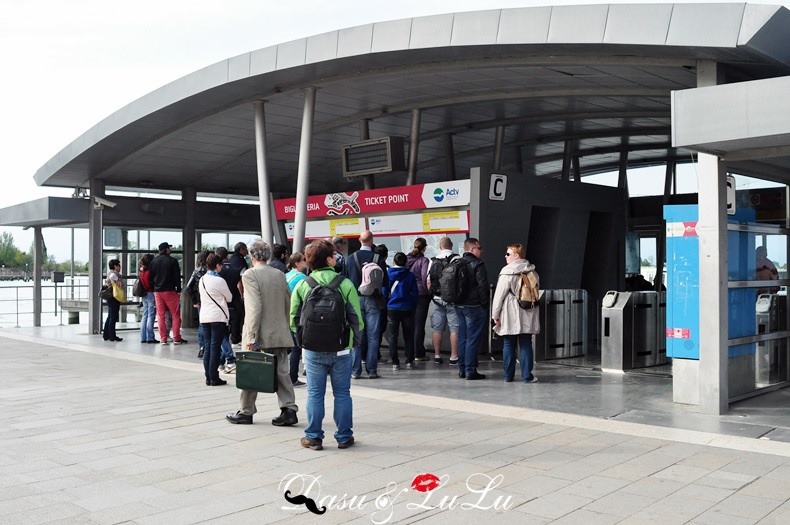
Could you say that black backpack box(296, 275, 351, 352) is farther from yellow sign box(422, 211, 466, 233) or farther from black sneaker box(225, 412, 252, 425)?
yellow sign box(422, 211, 466, 233)

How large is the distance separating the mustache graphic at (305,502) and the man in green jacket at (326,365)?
1.17 metres

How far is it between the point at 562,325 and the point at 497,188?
240 centimetres

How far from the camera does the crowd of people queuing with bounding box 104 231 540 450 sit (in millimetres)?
6133

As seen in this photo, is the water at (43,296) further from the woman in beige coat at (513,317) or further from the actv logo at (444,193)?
the woman in beige coat at (513,317)

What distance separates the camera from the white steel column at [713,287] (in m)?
7.59

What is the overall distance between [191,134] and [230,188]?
195 inches

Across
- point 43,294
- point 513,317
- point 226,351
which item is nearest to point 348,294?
point 513,317

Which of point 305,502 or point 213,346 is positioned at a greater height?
point 213,346

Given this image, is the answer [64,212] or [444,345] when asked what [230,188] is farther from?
[444,345]

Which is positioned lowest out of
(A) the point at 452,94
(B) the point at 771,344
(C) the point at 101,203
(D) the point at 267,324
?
(B) the point at 771,344

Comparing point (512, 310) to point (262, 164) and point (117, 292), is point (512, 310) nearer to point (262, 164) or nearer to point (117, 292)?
point (262, 164)

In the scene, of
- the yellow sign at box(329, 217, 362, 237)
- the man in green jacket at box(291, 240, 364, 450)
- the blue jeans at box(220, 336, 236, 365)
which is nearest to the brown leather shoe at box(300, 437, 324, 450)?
the man in green jacket at box(291, 240, 364, 450)

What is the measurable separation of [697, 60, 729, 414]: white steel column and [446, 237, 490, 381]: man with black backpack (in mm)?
2744

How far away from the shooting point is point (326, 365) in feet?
20.1
